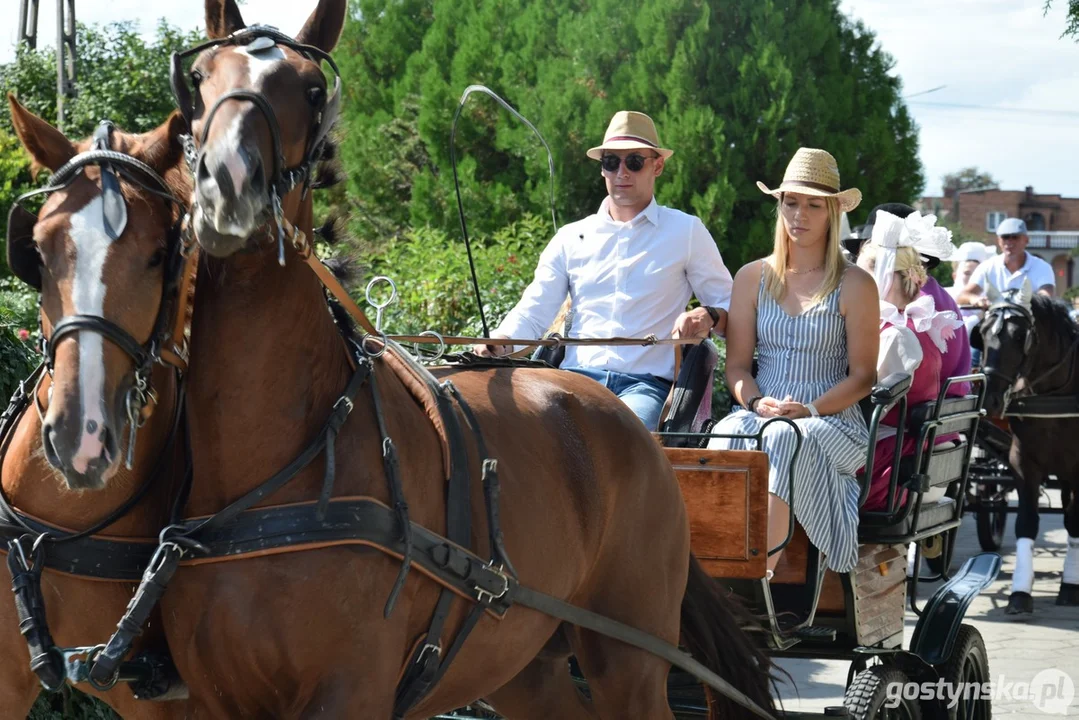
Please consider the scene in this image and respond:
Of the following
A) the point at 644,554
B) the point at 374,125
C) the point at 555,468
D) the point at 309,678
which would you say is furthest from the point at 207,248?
the point at 374,125

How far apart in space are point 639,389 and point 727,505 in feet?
2.19

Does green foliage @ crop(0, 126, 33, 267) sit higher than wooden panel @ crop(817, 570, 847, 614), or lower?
higher

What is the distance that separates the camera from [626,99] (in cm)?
1783

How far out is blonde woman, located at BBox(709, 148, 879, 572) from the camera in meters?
4.39

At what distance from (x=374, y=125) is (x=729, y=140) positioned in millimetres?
7022

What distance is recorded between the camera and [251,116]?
240 cm

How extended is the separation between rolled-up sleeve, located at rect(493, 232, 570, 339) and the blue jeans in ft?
1.05

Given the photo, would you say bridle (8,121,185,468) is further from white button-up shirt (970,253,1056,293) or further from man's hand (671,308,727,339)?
white button-up shirt (970,253,1056,293)

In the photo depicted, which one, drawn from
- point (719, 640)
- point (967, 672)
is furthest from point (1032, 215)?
point (719, 640)

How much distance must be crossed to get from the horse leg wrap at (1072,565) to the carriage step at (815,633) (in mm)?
→ 4540

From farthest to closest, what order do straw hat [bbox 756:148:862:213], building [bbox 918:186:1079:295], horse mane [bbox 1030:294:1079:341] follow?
1. building [bbox 918:186:1079:295]
2. horse mane [bbox 1030:294:1079:341]
3. straw hat [bbox 756:148:862:213]

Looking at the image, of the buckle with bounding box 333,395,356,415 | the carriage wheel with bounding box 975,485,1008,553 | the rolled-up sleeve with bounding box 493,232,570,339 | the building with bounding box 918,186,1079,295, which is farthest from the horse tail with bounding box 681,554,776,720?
the building with bounding box 918,186,1079,295

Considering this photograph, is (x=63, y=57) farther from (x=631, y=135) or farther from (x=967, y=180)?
(x=967, y=180)

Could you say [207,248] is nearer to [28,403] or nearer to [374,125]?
[28,403]
